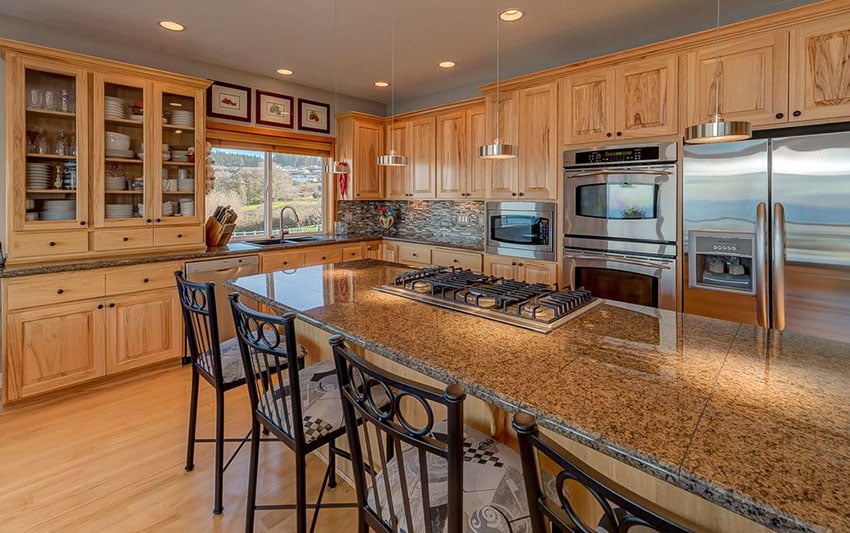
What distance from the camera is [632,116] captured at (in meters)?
3.12

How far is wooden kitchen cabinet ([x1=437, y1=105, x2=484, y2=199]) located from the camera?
173 inches

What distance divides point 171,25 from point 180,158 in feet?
3.34

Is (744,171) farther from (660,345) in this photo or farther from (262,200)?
(262,200)

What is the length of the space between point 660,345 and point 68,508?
2613mm

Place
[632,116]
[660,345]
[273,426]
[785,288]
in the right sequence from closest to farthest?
[660,345]
[273,426]
[785,288]
[632,116]

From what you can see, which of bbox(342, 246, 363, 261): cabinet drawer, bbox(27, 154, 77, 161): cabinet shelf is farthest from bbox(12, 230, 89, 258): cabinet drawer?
bbox(342, 246, 363, 261): cabinet drawer

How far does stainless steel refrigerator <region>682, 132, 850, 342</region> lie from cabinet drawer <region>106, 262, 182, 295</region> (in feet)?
12.6

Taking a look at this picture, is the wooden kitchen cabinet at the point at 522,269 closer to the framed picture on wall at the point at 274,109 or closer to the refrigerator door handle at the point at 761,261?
the refrigerator door handle at the point at 761,261

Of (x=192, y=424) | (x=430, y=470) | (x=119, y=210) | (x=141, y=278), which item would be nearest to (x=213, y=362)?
(x=192, y=424)

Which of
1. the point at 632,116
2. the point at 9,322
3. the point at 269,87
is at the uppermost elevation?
the point at 269,87

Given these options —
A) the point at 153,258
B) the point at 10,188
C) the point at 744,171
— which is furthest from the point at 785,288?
the point at 10,188

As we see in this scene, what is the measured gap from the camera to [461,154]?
4586 millimetres

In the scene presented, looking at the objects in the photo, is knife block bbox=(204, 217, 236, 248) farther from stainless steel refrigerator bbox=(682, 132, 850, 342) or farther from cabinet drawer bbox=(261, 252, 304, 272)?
stainless steel refrigerator bbox=(682, 132, 850, 342)

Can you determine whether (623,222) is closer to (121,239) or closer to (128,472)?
(128,472)
